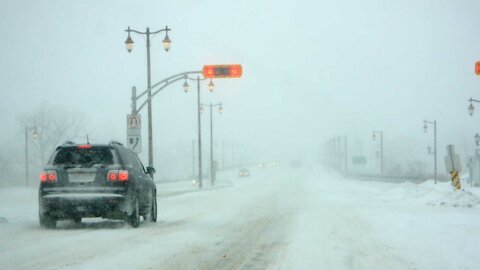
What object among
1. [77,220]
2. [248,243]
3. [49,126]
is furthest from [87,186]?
[49,126]

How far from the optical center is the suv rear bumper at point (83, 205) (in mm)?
14281

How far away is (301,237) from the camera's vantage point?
43.2ft

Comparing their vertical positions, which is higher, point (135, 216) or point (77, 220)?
point (135, 216)

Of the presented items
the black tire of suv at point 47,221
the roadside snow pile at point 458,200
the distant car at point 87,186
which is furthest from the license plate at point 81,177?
the roadside snow pile at point 458,200

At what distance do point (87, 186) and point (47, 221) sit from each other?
44.3 inches

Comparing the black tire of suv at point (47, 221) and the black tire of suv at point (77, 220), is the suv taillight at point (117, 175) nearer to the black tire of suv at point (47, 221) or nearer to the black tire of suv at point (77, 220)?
the black tire of suv at point (77, 220)

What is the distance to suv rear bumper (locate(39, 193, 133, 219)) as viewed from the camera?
14.3 meters

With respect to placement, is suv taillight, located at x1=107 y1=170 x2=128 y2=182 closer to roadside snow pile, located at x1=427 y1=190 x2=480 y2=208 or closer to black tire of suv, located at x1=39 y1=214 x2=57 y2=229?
black tire of suv, located at x1=39 y1=214 x2=57 y2=229

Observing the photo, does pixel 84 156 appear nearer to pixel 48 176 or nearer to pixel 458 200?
pixel 48 176

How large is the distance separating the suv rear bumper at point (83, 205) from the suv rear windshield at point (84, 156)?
786 mm

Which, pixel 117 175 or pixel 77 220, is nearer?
pixel 117 175

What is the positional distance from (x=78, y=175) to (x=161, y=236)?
2507mm

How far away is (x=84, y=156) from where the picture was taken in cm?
1493

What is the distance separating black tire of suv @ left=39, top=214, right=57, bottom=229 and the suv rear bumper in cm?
12
